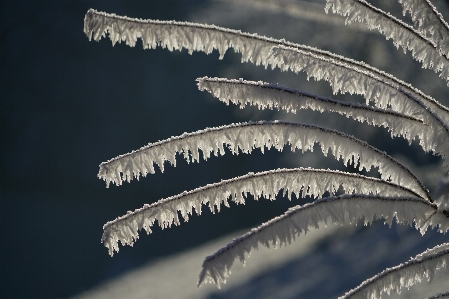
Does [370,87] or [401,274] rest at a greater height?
[370,87]

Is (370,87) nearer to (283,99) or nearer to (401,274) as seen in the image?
(283,99)

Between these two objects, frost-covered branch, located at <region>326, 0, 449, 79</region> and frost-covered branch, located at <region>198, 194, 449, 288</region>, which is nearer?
frost-covered branch, located at <region>198, 194, 449, 288</region>

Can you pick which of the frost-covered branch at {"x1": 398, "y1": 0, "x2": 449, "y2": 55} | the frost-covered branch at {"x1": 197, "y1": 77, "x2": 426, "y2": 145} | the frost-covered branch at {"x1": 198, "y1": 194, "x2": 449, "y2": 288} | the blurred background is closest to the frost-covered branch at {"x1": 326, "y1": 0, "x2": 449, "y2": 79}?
the frost-covered branch at {"x1": 398, "y1": 0, "x2": 449, "y2": 55}

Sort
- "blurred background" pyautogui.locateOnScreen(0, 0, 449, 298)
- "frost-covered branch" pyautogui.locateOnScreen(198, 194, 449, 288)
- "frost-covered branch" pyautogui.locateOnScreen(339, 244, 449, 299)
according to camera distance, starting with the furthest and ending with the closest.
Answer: "blurred background" pyautogui.locateOnScreen(0, 0, 449, 298)
"frost-covered branch" pyautogui.locateOnScreen(339, 244, 449, 299)
"frost-covered branch" pyautogui.locateOnScreen(198, 194, 449, 288)

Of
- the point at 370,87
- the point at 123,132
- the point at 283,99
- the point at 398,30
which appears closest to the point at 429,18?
the point at 398,30

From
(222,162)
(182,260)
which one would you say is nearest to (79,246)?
(182,260)

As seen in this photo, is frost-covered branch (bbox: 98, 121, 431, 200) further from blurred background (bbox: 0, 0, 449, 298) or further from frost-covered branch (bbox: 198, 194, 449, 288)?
blurred background (bbox: 0, 0, 449, 298)

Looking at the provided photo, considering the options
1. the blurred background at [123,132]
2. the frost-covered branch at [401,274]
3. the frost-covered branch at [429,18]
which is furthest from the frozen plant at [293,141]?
the blurred background at [123,132]

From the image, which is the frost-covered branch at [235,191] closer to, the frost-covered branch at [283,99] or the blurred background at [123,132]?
the frost-covered branch at [283,99]
